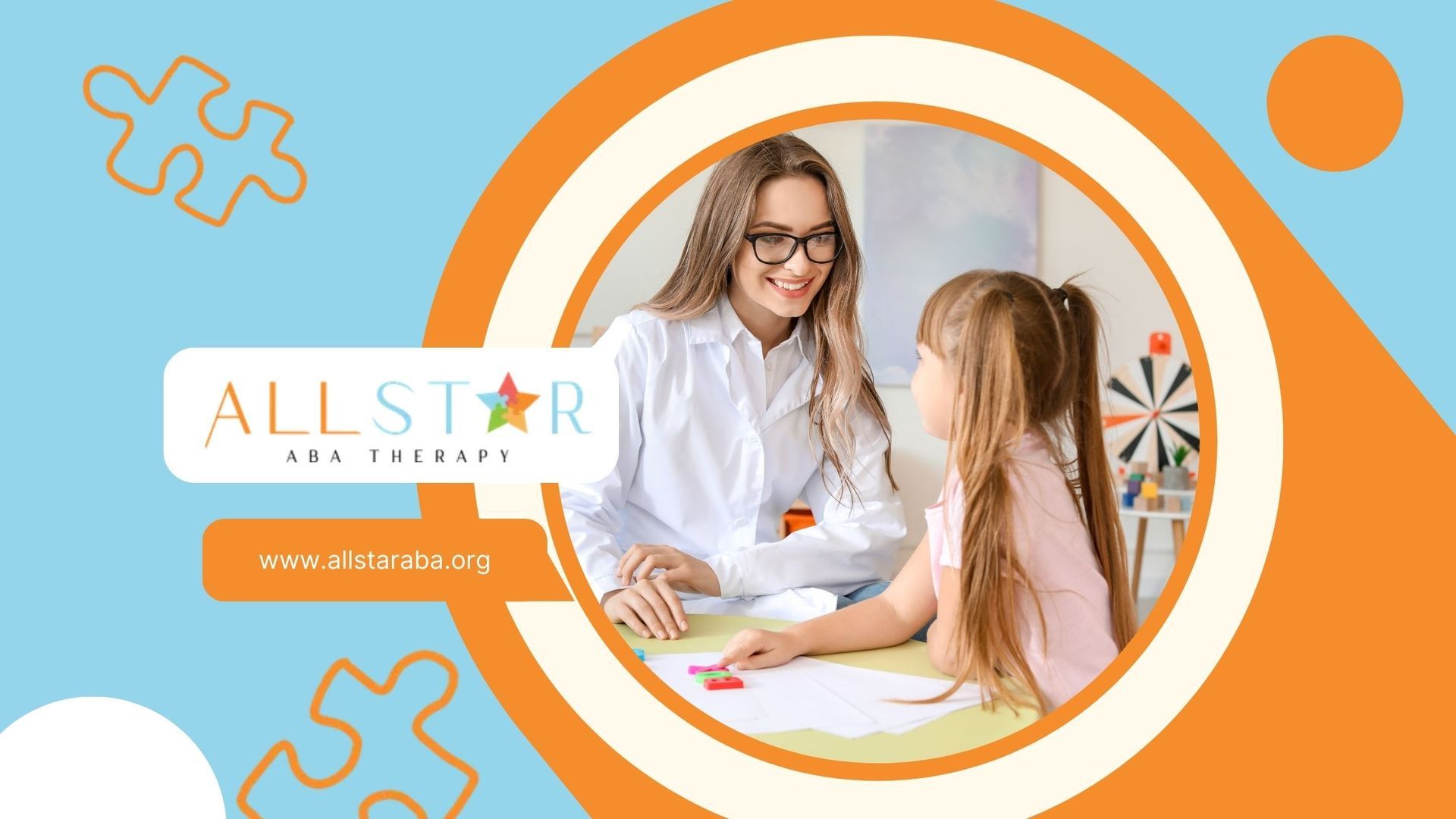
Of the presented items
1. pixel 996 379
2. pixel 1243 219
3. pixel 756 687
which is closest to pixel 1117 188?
pixel 1243 219

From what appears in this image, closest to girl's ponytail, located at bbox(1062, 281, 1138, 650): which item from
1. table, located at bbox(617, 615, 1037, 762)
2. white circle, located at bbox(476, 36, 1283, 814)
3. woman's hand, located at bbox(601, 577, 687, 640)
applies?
white circle, located at bbox(476, 36, 1283, 814)

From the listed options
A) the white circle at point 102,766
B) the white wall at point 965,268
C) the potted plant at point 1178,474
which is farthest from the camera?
the white wall at point 965,268

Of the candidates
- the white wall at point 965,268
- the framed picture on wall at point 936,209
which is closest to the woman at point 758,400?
the white wall at point 965,268

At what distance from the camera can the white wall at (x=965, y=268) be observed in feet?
11.4

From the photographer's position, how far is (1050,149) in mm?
1157

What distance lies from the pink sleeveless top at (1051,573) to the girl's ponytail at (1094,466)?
1.9 inches

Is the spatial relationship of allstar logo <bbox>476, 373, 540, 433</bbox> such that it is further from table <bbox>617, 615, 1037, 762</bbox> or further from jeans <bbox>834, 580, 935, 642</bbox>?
jeans <bbox>834, 580, 935, 642</bbox>

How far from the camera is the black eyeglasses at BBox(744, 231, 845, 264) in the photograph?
1.62 metres

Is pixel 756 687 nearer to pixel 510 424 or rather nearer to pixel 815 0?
pixel 510 424

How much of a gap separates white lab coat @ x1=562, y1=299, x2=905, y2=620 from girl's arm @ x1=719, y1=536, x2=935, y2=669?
0.29 meters

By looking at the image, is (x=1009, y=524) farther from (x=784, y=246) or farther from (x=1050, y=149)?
(x=784, y=246)

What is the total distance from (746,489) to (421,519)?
656 mm

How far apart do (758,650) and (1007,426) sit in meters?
0.36

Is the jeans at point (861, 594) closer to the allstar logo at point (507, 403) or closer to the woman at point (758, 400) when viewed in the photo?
the woman at point (758, 400)
